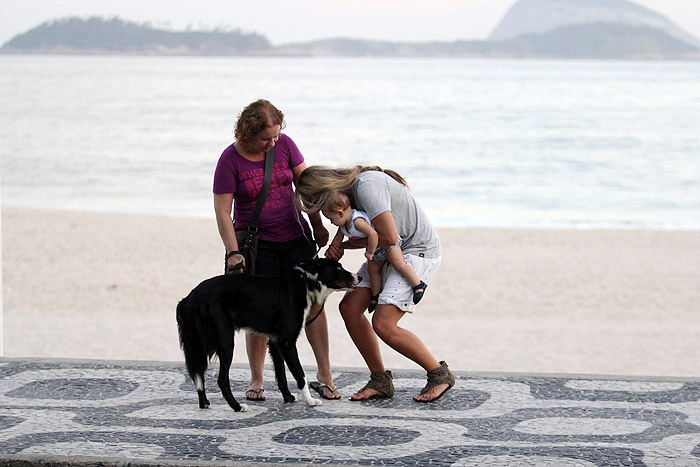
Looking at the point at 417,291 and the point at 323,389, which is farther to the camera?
the point at 323,389

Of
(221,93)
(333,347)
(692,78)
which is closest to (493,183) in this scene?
(333,347)

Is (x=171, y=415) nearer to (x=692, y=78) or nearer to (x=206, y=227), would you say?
(x=206, y=227)

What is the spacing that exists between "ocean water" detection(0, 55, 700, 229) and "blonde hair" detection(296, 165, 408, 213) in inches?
113

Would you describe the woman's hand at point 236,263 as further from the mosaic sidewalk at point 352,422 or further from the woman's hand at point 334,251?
the mosaic sidewalk at point 352,422

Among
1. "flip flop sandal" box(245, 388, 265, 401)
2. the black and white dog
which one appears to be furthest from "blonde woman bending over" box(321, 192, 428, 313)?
"flip flop sandal" box(245, 388, 265, 401)

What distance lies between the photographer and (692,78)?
3780 inches

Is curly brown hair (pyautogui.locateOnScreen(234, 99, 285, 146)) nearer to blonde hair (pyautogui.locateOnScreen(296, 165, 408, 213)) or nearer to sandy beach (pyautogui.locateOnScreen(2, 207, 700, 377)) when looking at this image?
blonde hair (pyautogui.locateOnScreen(296, 165, 408, 213))

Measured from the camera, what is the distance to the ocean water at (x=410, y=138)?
32.1 meters

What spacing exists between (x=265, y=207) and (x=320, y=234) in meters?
0.41

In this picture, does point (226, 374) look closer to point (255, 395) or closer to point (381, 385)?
point (255, 395)

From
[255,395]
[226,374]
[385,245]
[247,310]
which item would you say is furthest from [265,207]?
[255,395]

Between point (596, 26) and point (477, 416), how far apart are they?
104 meters

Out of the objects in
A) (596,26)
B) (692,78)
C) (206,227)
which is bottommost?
(206,227)

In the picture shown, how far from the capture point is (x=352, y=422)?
216 inches
